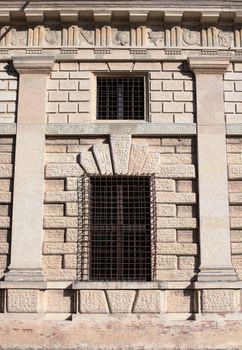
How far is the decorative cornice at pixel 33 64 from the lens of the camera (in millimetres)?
13336

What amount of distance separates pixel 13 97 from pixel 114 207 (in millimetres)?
3491

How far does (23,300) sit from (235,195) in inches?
203

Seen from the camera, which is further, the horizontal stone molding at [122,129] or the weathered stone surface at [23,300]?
the horizontal stone molding at [122,129]

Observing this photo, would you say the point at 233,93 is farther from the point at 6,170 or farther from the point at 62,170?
the point at 6,170

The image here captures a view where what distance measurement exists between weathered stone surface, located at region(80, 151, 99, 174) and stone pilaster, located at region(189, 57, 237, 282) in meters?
2.37

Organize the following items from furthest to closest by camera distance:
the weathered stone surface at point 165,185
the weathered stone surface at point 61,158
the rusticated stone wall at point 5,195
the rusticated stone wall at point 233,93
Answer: the rusticated stone wall at point 233,93 < the weathered stone surface at point 61,158 < the weathered stone surface at point 165,185 < the rusticated stone wall at point 5,195

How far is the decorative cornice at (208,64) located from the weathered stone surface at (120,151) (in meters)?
2.28

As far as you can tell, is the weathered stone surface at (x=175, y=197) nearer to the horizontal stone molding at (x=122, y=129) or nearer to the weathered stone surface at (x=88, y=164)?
the horizontal stone molding at (x=122, y=129)

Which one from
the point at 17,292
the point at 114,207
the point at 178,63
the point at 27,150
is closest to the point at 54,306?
the point at 17,292

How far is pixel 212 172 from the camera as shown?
1280cm

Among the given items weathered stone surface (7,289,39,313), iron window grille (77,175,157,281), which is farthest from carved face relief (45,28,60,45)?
weathered stone surface (7,289,39,313)

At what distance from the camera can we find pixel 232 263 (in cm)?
1240

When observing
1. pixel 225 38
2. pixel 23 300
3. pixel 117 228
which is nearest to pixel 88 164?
pixel 117 228

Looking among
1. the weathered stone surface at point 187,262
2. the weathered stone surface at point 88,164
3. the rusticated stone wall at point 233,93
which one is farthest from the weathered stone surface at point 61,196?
the rusticated stone wall at point 233,93
